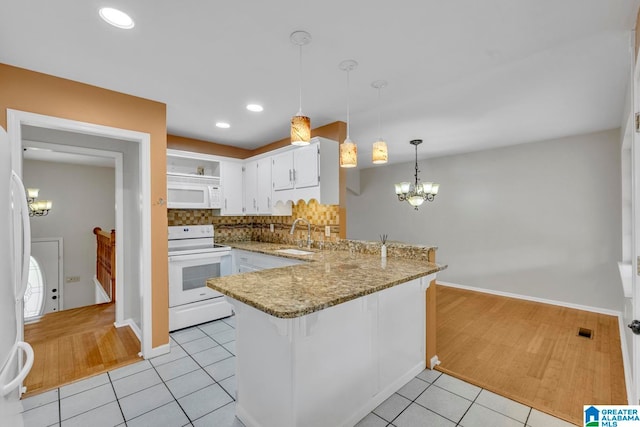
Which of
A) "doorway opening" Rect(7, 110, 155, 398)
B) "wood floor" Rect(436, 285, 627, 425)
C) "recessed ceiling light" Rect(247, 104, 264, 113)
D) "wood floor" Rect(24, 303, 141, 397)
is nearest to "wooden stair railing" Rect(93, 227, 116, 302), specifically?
"wood floor" Rect(24, 303, 141, 397)

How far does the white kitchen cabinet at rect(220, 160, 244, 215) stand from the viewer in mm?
4113

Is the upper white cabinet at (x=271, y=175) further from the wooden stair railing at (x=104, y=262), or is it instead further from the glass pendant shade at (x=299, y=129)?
the wooden stair railing at (x=104, y=262)

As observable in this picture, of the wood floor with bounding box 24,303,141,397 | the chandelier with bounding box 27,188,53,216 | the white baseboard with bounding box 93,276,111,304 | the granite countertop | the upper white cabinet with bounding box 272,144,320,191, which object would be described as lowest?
the white baseboard with bounding box 93,276,111,304

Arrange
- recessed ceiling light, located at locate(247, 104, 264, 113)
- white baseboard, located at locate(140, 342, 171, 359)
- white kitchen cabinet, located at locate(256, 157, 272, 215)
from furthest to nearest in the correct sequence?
1. white kitchen cabinet, located at locate(256, 157, 272, 215)
2. recessed ceiling light, located at locate(247, 104, 264, 113)
3. white baseboard, located at locate(140, 342, 171, 359)

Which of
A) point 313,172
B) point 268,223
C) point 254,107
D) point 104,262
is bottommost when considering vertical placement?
point 104,262

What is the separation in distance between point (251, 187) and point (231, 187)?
312 mm

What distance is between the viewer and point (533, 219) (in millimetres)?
4266

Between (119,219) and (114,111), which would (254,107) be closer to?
(114,111)

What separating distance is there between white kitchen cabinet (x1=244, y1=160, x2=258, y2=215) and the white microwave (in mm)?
398

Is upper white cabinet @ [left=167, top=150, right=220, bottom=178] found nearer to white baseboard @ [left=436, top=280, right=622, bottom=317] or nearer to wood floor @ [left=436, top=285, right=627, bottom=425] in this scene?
wood floor @ [left=436, top=285, right=627, bottom=425]

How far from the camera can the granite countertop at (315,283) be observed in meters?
1.39

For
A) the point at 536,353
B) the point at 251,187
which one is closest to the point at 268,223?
the point at 251,187

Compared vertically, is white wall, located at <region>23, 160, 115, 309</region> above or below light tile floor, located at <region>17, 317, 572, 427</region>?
above

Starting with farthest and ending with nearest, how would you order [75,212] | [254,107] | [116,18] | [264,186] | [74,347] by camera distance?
[75,212]
[264,186]
[254,107]
[74,347]
[116,18]
